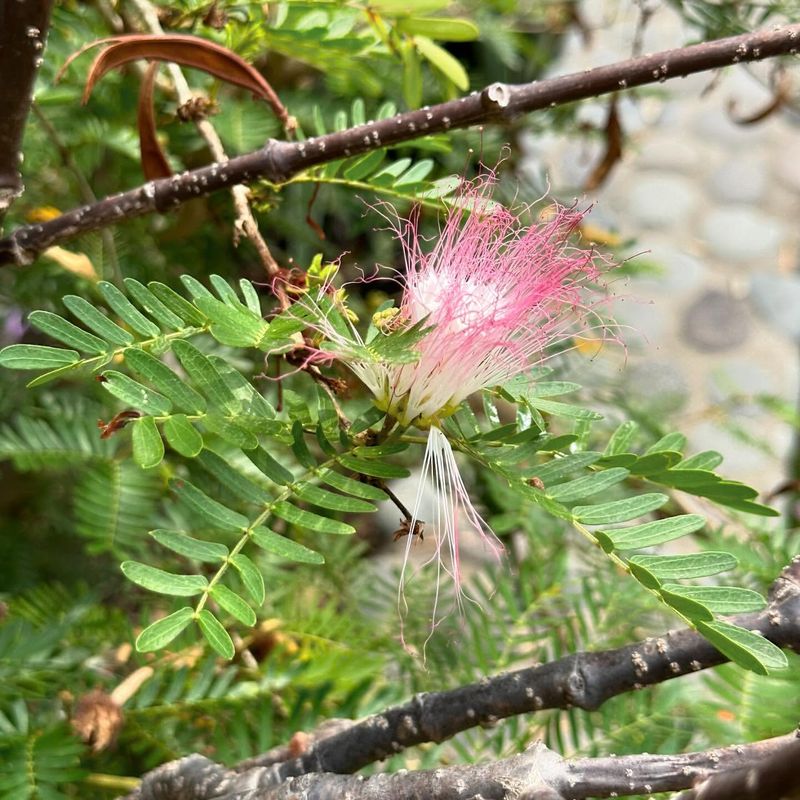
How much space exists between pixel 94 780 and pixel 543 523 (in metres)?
0.43

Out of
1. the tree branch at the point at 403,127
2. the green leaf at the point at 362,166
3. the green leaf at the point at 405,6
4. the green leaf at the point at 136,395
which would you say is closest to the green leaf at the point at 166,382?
the green leaf at the point at 136,395

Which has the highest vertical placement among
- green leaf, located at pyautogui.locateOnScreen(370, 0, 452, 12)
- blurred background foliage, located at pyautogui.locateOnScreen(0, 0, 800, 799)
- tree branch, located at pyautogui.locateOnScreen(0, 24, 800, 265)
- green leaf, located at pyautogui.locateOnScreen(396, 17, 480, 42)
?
green leaf, located at pyautogui.locateOnScreen(370, 0, 452, 12)

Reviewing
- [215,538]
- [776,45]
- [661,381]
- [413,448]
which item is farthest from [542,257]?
[661,381]

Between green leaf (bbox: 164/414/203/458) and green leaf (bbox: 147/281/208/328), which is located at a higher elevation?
green leaf (bbox: 147/281/208/328)

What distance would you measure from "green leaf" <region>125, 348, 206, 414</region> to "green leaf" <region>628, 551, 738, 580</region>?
0.19 meters

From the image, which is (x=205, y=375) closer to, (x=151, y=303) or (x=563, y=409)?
(x=151, y=303)

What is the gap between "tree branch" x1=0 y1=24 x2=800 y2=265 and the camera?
0.44 m

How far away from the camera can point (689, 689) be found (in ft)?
2.48

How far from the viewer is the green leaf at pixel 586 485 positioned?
0.41m

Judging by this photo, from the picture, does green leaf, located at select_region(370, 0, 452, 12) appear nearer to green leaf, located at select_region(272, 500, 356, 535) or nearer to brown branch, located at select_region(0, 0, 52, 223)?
brown branch, located at select_region(0, 0, 52, 223)

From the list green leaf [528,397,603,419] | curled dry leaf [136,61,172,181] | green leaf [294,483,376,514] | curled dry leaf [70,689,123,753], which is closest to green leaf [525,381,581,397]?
green leaf [528,397,603,419]

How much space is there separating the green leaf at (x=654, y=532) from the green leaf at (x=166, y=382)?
177mm

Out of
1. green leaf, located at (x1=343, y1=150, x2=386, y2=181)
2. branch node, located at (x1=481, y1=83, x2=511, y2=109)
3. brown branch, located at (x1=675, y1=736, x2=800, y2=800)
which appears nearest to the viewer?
brown branch, located at (x1=675, y1=736, x2=800, y2=800)

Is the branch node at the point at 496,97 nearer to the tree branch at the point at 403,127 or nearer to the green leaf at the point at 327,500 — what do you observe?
the tree branch at the point at 403,127
